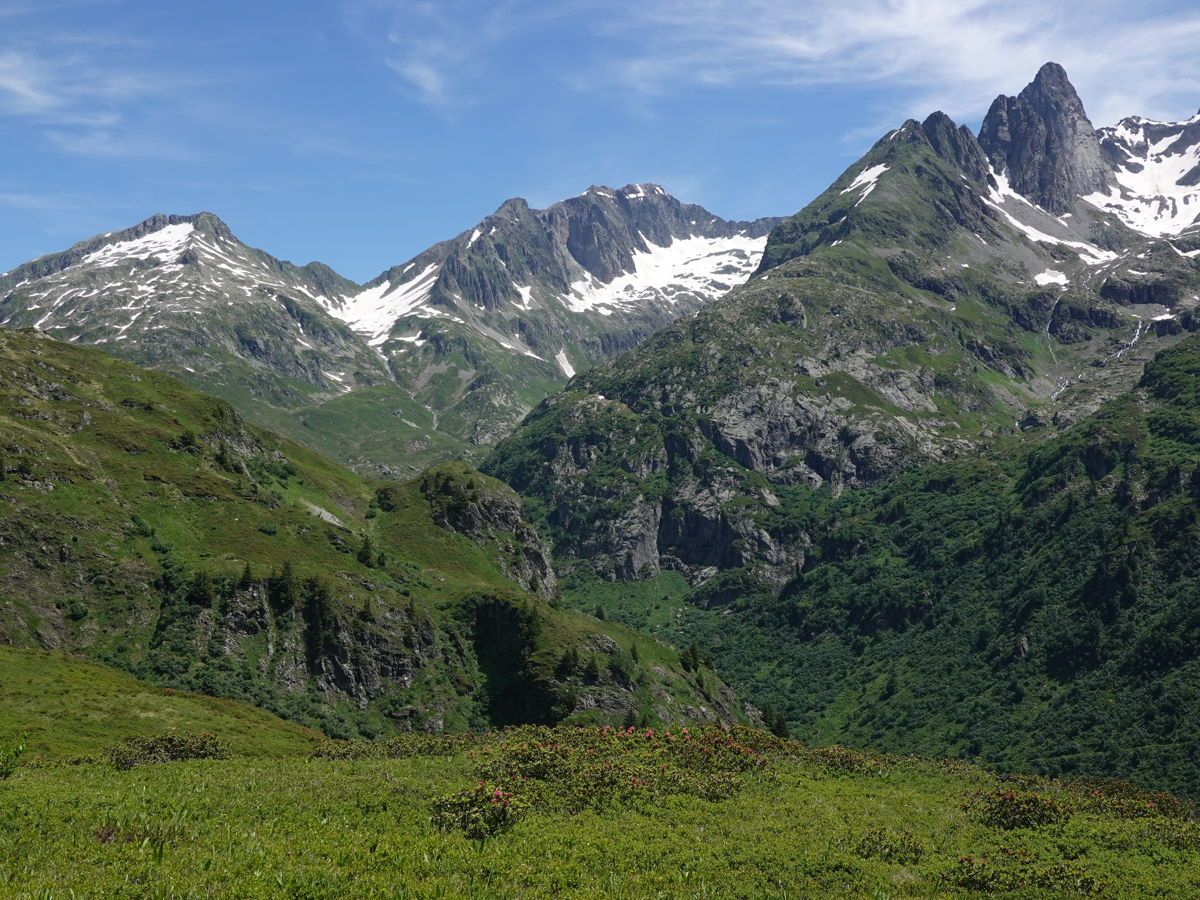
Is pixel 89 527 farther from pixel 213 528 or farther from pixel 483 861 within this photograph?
pixel 483 861

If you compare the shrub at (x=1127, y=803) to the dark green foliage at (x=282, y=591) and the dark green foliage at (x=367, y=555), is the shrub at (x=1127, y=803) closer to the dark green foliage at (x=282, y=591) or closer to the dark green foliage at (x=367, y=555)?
the dark green foliage at (x=282, y=591)

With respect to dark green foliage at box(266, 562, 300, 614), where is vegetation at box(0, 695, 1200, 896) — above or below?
below

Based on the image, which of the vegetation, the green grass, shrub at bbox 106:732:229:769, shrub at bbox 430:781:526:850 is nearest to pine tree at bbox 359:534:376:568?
shrub at bbox 106:732:229:769

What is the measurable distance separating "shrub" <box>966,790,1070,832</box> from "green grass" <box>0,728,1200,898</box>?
213 millimetres

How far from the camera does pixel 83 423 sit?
182750mm

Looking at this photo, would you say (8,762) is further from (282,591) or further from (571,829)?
(282,591)

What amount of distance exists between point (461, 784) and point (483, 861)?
616 inches

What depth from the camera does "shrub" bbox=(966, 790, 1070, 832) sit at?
5591 cm

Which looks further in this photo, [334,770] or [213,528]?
[213,528]

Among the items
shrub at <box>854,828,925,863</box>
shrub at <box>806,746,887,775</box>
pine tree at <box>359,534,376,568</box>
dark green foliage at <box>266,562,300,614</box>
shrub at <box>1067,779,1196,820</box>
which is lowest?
shrub at <box>1067,779,1196,820</box>

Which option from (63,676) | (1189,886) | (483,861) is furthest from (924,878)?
(63,676)

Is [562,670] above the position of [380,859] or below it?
below

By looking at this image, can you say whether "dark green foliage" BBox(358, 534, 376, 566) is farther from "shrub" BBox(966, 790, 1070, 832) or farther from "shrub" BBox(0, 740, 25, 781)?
"shrub" BBox(966, 790, 1070, 832)

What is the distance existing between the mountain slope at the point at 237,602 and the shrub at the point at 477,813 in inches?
3852
